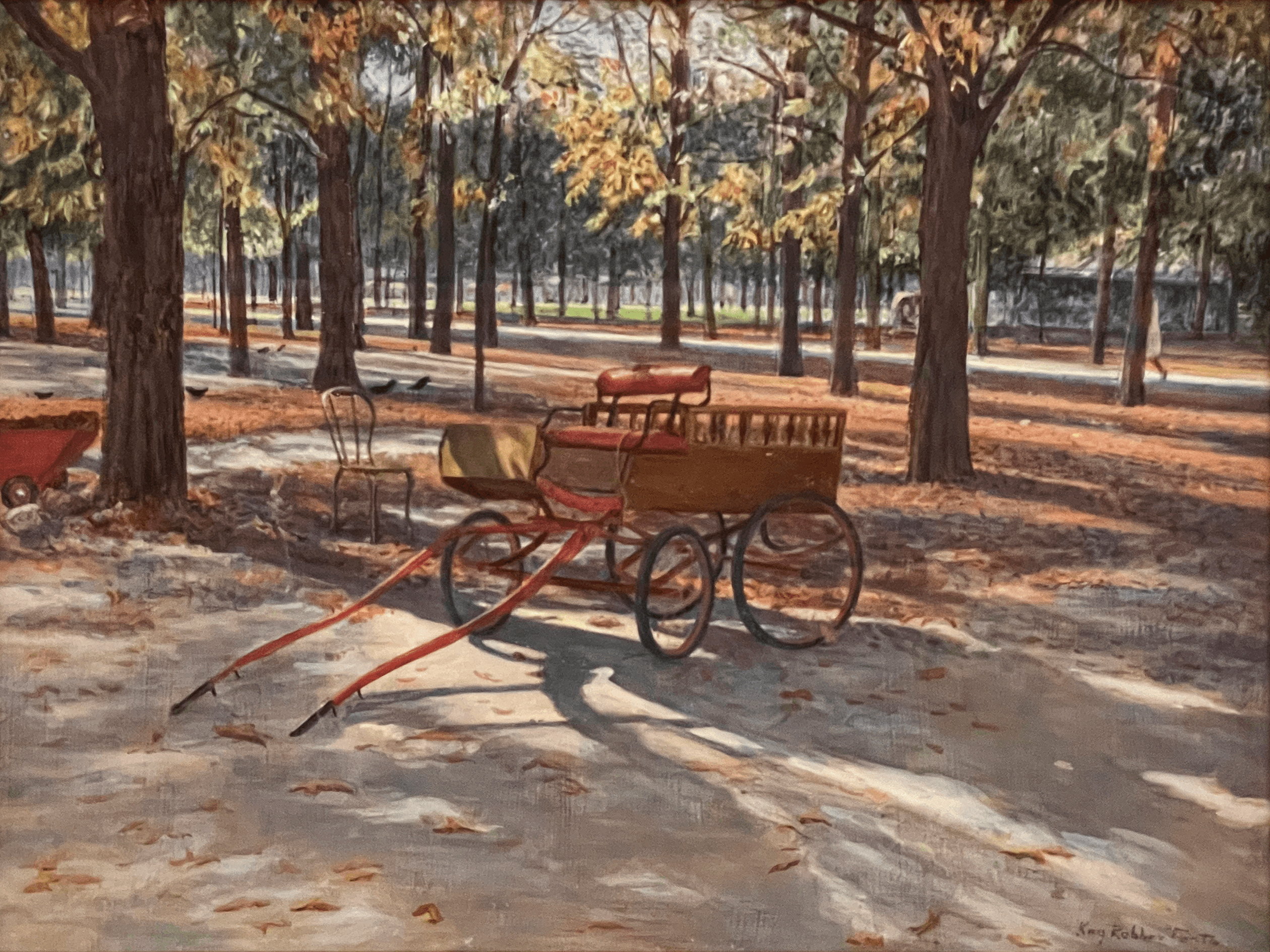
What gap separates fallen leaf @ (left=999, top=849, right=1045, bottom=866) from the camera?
344 cm

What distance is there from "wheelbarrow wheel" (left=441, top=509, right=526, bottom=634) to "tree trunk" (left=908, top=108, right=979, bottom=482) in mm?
2933

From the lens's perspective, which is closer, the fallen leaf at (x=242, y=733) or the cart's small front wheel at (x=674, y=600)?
the fallen leaf at (x=242, y=733)

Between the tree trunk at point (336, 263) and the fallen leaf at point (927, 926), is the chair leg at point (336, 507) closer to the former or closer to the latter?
the tree trunk at point (336, 263)

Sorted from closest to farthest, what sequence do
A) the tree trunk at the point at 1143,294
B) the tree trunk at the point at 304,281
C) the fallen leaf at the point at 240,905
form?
1. the fallen leaf at the point at 240,905
2. the tree trunk at the point at 304,281
3. the tree trunk at the point at 1143,294

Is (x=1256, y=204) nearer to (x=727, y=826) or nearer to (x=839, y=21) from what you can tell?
(x=839, y=21)

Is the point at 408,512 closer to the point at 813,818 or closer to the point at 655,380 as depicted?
the point at 655,380

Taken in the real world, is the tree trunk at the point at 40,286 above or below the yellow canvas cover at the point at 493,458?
above

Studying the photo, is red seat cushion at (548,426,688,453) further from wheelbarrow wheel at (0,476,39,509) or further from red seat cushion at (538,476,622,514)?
wheelbarrow wheel at (0,476,39,509)

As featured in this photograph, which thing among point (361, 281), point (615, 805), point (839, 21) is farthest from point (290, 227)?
point (615, 805)

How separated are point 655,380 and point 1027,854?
2.35 metres

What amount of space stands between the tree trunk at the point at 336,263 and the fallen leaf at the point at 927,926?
860 centimetres

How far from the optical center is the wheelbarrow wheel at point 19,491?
6453 millimetres

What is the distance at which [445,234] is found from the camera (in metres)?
11.6
